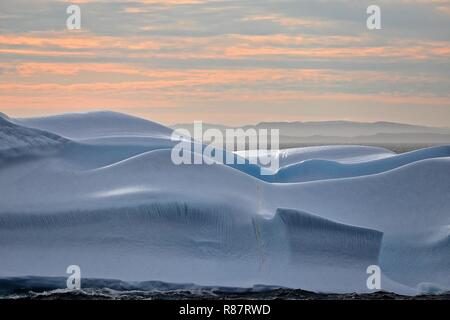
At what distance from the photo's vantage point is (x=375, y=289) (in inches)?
582

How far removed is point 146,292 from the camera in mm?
14719

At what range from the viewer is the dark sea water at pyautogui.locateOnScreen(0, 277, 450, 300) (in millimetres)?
14680

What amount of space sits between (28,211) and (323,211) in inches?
195

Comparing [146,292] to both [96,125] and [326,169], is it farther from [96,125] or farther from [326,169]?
[326,169]

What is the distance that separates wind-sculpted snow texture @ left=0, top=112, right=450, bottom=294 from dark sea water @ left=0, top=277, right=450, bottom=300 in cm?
11

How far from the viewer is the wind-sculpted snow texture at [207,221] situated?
14906 mm

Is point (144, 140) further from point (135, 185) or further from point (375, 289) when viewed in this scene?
point (375, 289)

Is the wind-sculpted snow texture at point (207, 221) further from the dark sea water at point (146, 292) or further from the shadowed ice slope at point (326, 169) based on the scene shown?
the shadowed ice slope at point (326, 169)

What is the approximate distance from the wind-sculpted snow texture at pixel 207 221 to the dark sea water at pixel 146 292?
0.37ft
